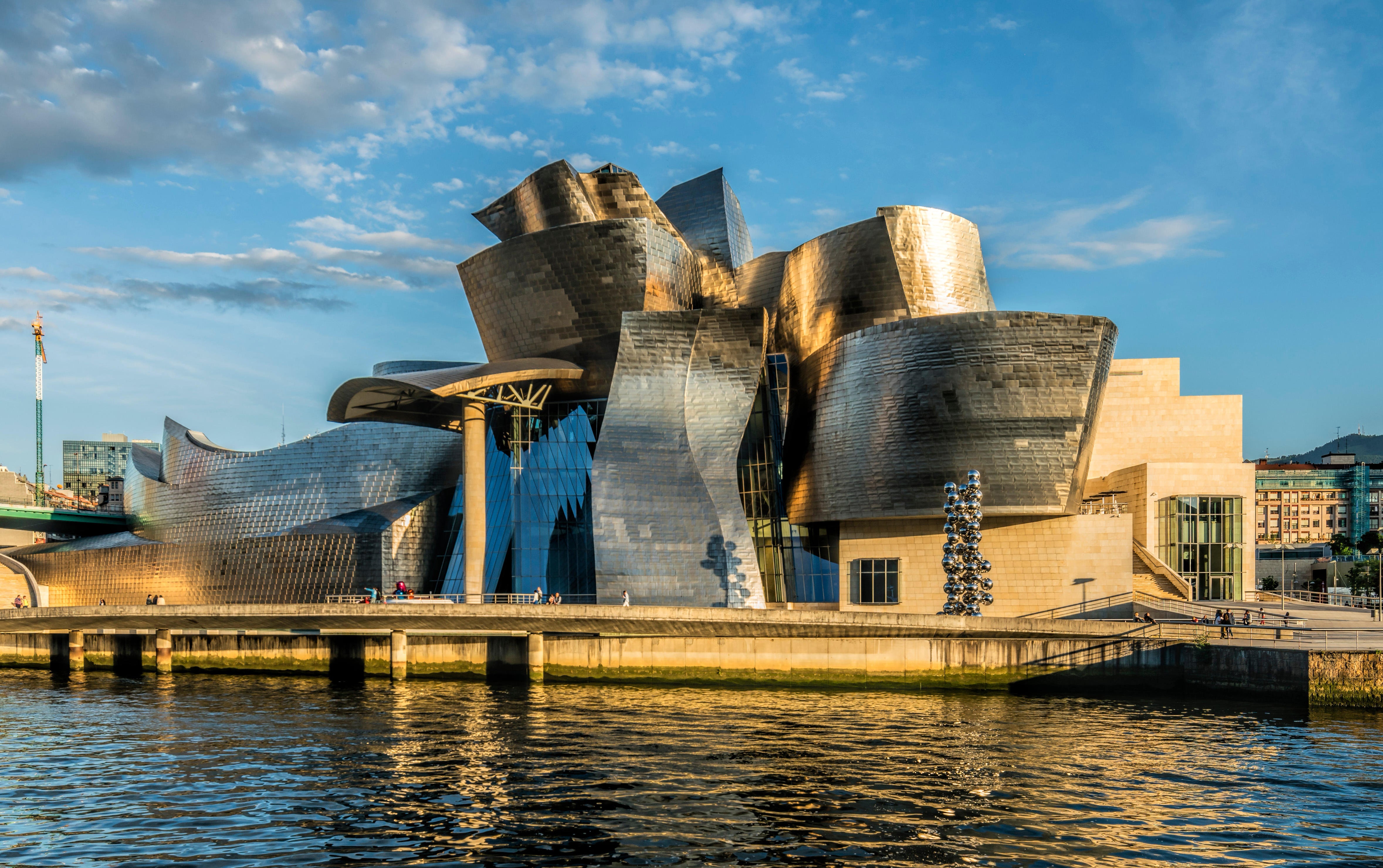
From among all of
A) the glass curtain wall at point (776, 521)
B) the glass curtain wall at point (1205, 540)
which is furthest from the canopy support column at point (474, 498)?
the glass curtain wall at point (1205, 540)

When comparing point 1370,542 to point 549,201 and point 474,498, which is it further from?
point 474,498

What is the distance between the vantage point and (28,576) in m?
56.0

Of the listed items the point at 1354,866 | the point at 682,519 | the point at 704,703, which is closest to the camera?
the point at 1354,866

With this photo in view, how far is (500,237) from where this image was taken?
2080 inches

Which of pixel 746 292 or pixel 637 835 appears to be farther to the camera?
pixel 746 292

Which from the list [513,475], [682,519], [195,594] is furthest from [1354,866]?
[195,594]

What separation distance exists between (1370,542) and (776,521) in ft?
249

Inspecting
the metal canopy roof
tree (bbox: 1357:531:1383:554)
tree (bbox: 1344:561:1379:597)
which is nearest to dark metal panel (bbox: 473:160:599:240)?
the metal canopy roof

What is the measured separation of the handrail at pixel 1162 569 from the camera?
4566cm

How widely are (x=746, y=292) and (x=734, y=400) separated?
1150cm

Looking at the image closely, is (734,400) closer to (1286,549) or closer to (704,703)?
(704,703)

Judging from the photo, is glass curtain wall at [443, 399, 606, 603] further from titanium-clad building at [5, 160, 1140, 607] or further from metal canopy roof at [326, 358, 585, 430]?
metal canopy roof at [326, 358, 585, 430]

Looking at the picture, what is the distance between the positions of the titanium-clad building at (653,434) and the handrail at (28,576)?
2.29 ft

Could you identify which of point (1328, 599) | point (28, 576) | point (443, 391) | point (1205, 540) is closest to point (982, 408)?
point (1205, 540)
